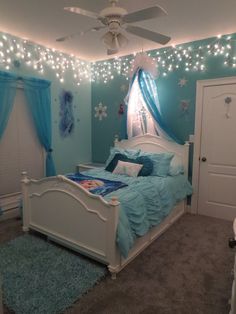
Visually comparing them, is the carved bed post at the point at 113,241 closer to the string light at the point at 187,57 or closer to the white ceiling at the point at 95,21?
the white ceiling at the point at 95,21

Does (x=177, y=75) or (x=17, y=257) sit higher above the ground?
(x=177, y=75)

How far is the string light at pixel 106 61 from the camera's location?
3.48 m

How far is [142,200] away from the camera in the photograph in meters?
2.68

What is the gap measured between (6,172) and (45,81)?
159 cm

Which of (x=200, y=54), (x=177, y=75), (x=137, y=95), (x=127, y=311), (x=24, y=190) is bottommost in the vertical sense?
(x=127, y=311)

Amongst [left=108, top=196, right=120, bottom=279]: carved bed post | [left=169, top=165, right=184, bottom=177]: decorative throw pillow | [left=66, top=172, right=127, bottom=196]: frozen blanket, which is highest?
[left=169, top=165, right=184, bottom=177]: decorative throw pillow

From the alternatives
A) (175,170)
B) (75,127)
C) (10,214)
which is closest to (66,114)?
(75,127)

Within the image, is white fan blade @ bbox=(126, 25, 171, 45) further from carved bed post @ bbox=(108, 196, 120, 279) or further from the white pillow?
the white pillow

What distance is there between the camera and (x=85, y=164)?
16.6 feet

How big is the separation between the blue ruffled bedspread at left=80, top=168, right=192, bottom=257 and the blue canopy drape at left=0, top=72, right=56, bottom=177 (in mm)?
1017

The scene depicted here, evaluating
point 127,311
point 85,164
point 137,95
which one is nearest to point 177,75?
point 137,95

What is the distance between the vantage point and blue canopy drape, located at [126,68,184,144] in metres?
3.99

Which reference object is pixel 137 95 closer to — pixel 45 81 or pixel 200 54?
pixel 200 54

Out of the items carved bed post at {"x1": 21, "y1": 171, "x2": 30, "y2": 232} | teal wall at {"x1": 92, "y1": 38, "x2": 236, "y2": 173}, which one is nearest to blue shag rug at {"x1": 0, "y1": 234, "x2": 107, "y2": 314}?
carved bed post at {"x1": 21, "y1": 171, "x2": 30, "y2": 232}
